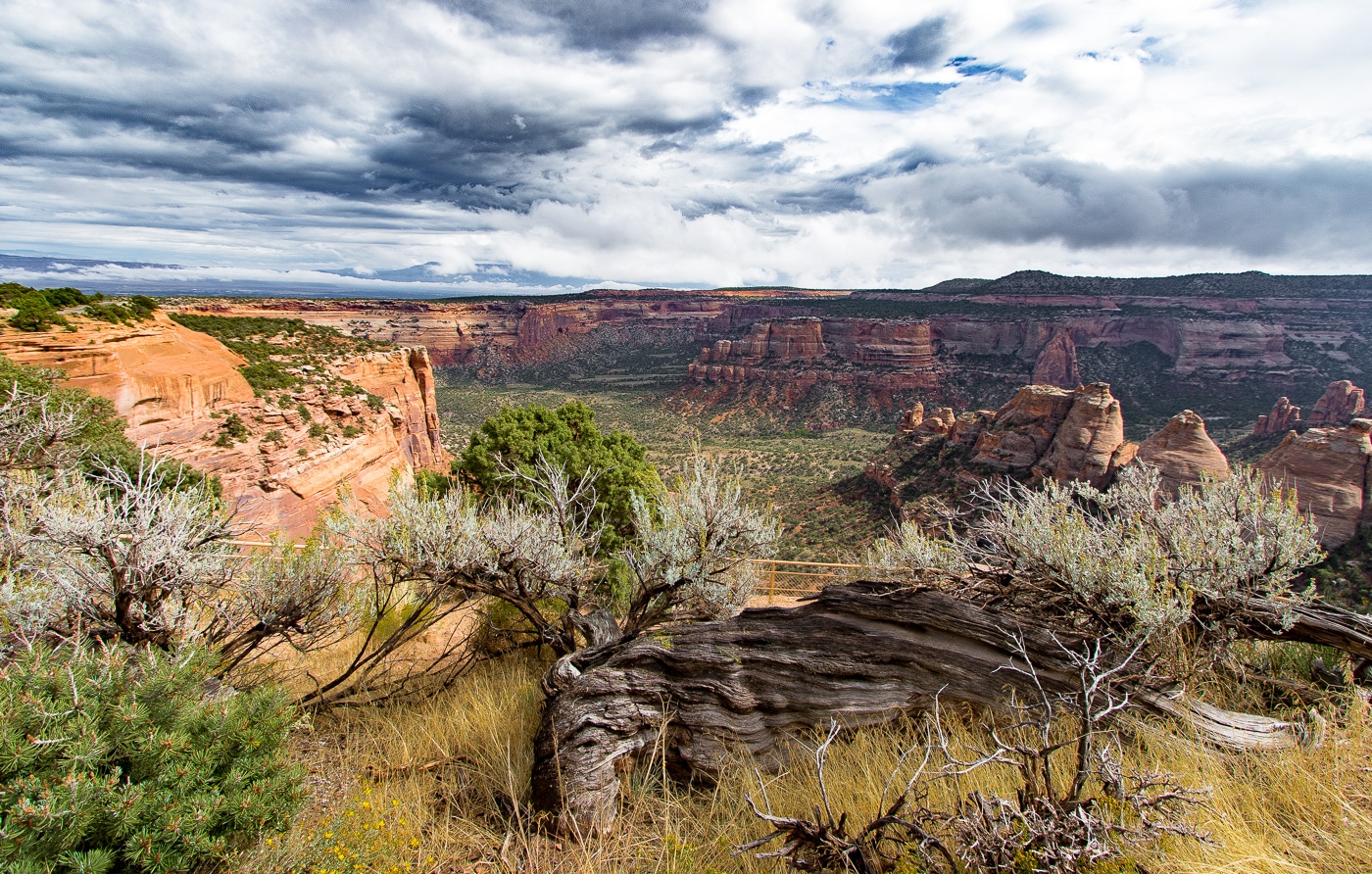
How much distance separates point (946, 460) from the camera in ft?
132

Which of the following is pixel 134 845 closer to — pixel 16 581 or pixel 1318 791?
pixel 16 581

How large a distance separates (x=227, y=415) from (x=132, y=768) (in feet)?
58.0

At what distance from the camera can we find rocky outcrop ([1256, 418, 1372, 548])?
23.4 meters

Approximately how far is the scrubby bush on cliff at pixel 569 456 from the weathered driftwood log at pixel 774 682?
840 cm

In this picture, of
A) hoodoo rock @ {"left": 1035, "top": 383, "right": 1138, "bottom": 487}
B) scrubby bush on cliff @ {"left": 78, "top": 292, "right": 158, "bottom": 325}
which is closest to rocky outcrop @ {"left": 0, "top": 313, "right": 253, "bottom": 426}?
scrubby bush on cliff @ {"left": 78, "top": 292, "right": 158, "bottom": 325}

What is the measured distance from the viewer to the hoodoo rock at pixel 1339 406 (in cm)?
4872

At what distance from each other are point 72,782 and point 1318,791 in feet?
17.9

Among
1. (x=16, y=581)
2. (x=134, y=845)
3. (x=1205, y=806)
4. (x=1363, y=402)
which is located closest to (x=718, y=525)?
(x=1205, y=806)

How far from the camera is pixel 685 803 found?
3.63 meters

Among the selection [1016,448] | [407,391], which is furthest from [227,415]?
[1016,448]

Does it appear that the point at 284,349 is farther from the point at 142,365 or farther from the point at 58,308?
the point at 142,365

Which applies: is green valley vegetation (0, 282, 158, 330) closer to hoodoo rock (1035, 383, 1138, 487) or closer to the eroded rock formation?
the eroded rock formation

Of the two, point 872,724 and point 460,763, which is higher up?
point 872,724

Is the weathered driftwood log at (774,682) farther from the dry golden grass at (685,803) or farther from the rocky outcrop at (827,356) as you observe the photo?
the rocky outcrop at (827,356)
